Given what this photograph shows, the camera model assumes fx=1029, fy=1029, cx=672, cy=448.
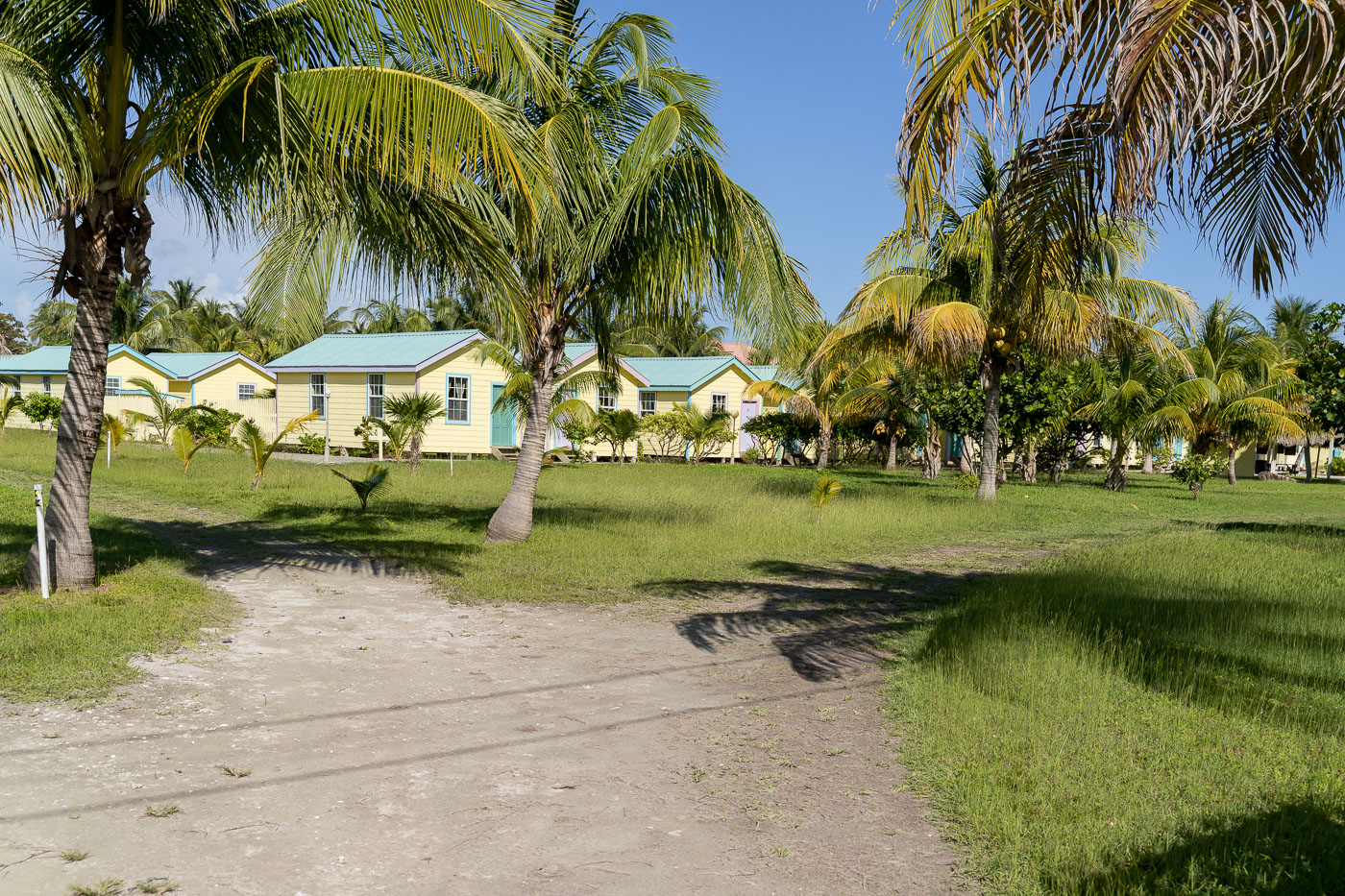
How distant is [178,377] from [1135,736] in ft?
124

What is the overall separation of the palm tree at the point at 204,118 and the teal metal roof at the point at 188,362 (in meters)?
31.3

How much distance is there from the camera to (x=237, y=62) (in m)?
8.34

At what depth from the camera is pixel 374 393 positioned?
3058 centimetres

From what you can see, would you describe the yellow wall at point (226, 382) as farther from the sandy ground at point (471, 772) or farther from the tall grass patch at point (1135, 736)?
the tall grass patch at point (1135, 736)

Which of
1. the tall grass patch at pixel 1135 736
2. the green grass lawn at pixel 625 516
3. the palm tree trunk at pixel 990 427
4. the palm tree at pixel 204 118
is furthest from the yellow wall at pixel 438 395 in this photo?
the tall grass patch at pixel 1135 736

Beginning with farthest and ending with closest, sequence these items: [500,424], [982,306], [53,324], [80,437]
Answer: [53,324] < [500,424] < [982,306] < [80,437]

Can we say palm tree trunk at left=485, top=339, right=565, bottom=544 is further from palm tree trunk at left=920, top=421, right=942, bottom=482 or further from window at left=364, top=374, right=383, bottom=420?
palm tree trunk at left=920, top=421, right=942, bottom=482

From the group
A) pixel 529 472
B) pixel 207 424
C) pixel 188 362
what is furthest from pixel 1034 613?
pixel 188 362

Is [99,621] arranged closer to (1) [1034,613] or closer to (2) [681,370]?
(1) [1034,613]

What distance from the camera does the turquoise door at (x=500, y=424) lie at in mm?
31562

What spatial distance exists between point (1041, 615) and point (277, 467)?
1987 cm

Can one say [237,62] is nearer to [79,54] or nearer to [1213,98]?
[79,54]

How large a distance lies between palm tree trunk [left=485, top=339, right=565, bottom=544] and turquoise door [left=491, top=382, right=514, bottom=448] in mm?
18325

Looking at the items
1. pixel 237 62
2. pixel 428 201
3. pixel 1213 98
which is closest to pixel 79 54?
pixel 237 62
